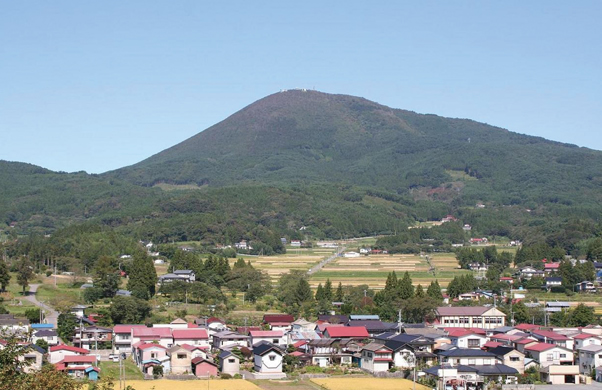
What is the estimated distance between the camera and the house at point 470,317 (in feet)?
113

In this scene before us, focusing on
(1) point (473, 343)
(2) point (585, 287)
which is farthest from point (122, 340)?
(2) point (585, 287)

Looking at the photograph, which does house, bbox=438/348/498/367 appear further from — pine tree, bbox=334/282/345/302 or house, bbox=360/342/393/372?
pine tree, bbox=334/282/345/302

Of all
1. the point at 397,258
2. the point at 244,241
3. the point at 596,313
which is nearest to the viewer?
the point at 596,313

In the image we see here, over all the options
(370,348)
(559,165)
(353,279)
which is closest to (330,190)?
(559,165)

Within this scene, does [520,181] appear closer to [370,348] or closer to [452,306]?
[452,306]

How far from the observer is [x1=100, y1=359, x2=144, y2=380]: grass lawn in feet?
77.8

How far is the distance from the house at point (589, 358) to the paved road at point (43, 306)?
1723cm

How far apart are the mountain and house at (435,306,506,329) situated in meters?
81.0

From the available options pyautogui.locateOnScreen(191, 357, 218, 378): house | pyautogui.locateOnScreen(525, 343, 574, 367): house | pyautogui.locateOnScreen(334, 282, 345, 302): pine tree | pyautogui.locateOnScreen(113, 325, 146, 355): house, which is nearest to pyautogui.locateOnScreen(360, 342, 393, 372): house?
pyautogui.locateOnScreen(525, 343, 574, 367): house

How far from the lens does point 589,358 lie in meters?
26.4

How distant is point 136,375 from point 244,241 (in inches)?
1982

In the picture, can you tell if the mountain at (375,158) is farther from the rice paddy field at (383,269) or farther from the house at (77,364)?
the house at (77,364)

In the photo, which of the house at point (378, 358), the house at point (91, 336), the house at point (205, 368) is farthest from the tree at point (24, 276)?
the house at point (378, 358)

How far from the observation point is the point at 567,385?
24.3 metres
